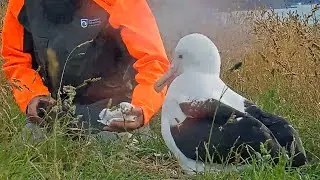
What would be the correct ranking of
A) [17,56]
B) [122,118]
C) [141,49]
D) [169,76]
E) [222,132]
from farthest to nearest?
[17,56]
[141,49]
[122,118]
[169,76]
[222,132]

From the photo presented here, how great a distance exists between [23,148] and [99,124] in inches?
23.5

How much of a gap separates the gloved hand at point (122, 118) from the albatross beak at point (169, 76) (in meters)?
0.17

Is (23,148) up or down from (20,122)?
up

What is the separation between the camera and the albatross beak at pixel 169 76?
10.6ft

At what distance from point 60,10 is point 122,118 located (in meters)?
0.65

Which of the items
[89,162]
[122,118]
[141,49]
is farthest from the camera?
[141,49]

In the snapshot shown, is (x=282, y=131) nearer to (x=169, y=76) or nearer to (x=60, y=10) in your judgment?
(x=169, y=76)

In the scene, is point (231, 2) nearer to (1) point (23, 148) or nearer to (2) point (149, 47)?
(2) point (149, 47)

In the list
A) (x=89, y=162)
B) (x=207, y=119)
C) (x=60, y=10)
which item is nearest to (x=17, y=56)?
(x=60, y=10)

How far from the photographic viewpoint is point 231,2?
7.17 m

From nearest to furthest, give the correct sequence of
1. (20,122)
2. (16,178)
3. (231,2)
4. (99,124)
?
(16,178), (99,124), (20,122), (231,2)

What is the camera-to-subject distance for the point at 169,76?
3.25 m

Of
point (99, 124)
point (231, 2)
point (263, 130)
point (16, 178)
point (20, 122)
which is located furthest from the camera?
point (231, 2)

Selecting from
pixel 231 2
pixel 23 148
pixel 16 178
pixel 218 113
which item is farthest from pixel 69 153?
pixel 231 2
